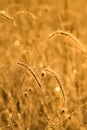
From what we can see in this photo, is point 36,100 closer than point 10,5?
Yes

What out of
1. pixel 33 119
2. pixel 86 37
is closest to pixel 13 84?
pixel 33 119

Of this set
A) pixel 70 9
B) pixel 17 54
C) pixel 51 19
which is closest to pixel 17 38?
pixel 17 54

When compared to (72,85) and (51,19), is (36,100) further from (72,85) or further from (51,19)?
(51,19)

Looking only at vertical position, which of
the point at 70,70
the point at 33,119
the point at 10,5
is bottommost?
the point at 33,119

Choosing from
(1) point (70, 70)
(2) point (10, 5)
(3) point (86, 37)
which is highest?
(2) point (10, 5)

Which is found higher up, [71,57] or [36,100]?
[71,57]

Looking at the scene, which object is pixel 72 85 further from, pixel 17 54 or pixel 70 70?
pixel 17 54
